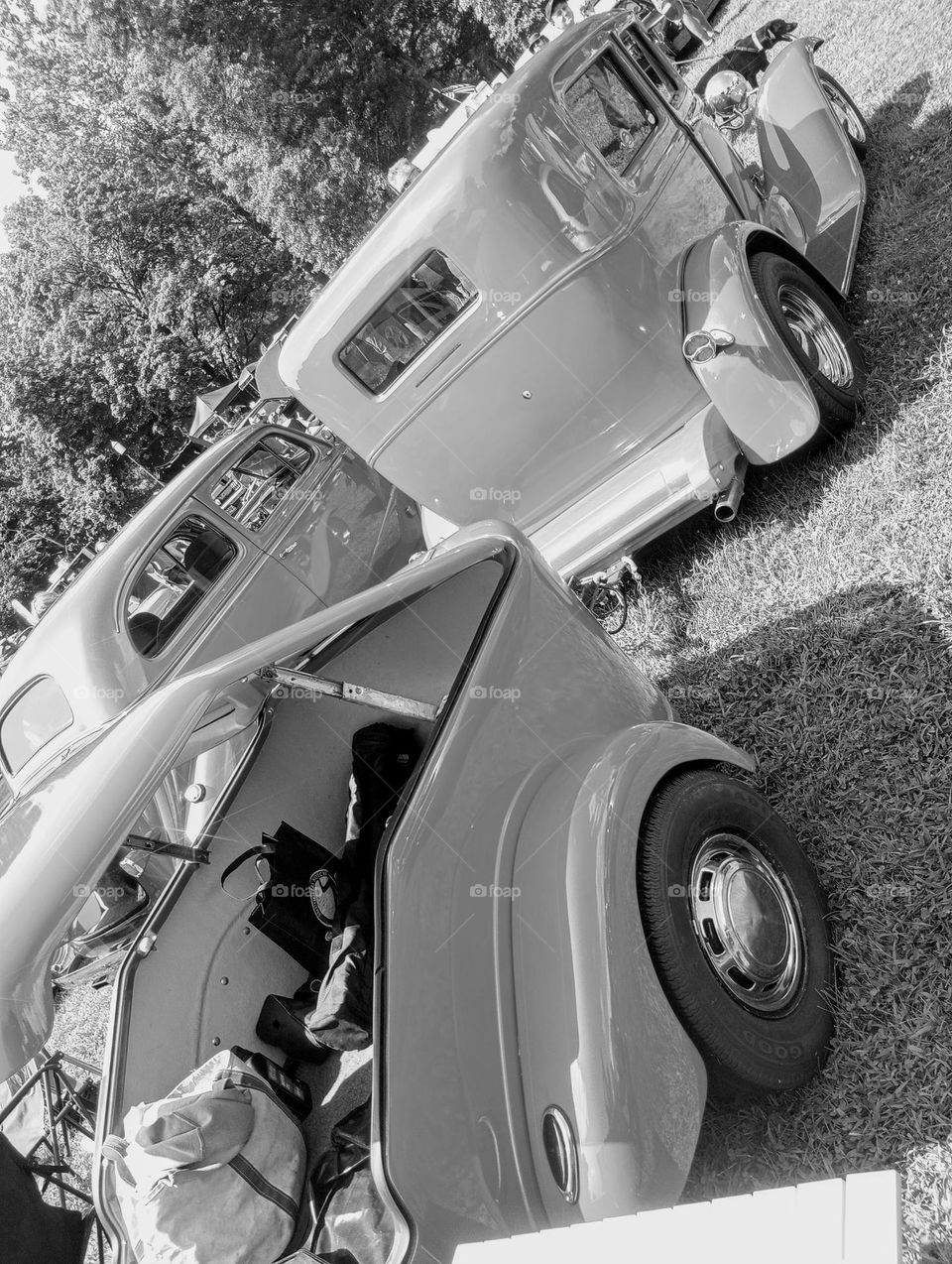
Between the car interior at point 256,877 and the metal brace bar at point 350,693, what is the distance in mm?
31

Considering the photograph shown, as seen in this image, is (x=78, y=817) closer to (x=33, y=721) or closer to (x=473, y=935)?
(x=473, y=935)

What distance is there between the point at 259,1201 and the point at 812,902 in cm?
172

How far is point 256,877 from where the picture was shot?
2.95 meters

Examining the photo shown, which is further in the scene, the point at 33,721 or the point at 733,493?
the point at 33,721

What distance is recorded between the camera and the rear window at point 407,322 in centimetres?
420

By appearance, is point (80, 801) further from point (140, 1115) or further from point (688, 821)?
point (688, 821)

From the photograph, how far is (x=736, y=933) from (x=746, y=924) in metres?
0.05

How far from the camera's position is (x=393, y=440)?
4.62 meters

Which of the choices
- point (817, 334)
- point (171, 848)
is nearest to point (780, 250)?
point (817, 334)

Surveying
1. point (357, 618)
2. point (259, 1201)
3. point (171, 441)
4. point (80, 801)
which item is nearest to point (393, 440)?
point (357, 618)

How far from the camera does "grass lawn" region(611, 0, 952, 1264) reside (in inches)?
100

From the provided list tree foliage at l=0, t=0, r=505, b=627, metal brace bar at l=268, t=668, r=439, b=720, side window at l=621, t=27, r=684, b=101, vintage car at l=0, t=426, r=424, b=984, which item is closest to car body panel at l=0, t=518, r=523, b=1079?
metal brace bar at l=268, t=668, r=439, b=720

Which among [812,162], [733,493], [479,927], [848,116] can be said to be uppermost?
[479,927]

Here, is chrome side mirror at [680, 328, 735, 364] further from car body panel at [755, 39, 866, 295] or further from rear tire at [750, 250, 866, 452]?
car body panel at [755, 39, 866, 295]
